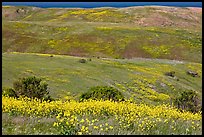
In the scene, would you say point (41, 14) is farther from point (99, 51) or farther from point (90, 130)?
point (90, 130)

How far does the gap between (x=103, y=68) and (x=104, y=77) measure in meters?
7.37

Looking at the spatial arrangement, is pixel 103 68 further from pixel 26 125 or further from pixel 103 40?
pixel 103 40

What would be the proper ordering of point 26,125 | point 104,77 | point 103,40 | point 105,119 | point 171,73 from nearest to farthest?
point 26,125, point 105,119, point 104,77, point 171,73, point 103,40

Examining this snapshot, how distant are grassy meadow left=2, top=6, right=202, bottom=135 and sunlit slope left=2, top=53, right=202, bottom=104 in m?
0.11

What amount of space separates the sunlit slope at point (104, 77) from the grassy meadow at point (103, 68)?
113mm

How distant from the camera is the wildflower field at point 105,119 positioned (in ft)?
39.1

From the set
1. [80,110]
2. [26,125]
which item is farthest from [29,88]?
[26,125]

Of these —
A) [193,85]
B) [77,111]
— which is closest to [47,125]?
[77,111]

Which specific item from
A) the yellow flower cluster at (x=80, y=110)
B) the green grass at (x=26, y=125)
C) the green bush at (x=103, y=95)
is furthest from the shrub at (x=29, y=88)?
the green grass at (x=26, y=125)

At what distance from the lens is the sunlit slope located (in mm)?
43884

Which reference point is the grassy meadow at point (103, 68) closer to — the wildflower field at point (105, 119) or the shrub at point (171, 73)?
the wildflower field at point (105, 119)

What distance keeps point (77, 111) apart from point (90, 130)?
4272 millimetres

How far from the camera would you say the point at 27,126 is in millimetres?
12453

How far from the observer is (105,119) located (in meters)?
14.8
